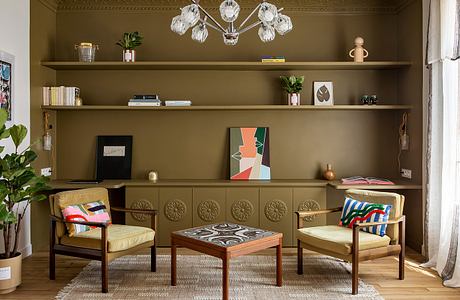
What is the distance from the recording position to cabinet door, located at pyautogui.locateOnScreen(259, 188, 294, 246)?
5199mm

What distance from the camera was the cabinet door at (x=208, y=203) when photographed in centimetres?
521

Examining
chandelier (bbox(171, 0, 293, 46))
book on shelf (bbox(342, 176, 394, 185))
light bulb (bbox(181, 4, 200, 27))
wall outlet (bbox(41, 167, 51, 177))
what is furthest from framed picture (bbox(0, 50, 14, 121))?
book on shelf (bbox(342, 176, 394, 185))

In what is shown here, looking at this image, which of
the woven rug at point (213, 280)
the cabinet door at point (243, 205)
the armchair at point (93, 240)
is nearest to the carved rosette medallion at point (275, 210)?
the cabinet door at point (243, 205)

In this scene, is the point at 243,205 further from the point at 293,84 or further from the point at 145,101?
the point at 145,101

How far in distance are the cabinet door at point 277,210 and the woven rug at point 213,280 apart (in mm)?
497

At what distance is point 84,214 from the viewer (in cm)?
414

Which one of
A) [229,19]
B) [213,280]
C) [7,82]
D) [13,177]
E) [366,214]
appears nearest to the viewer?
[229,19]

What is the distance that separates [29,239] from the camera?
16.2ft

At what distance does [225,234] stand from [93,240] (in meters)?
1.14

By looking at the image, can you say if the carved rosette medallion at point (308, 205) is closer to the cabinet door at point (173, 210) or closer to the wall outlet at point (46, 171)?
the cabinet door at point (173, 210)

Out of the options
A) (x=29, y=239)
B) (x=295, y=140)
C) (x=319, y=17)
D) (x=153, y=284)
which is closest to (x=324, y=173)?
(x=295, y=140)

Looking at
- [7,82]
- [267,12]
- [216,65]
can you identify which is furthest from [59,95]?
[267,12]

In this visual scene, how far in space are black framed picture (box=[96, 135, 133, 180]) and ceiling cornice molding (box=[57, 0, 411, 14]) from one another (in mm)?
1626

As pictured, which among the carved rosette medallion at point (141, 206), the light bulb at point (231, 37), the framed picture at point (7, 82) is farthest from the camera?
the carved rosette medallion at point (141, 206)
